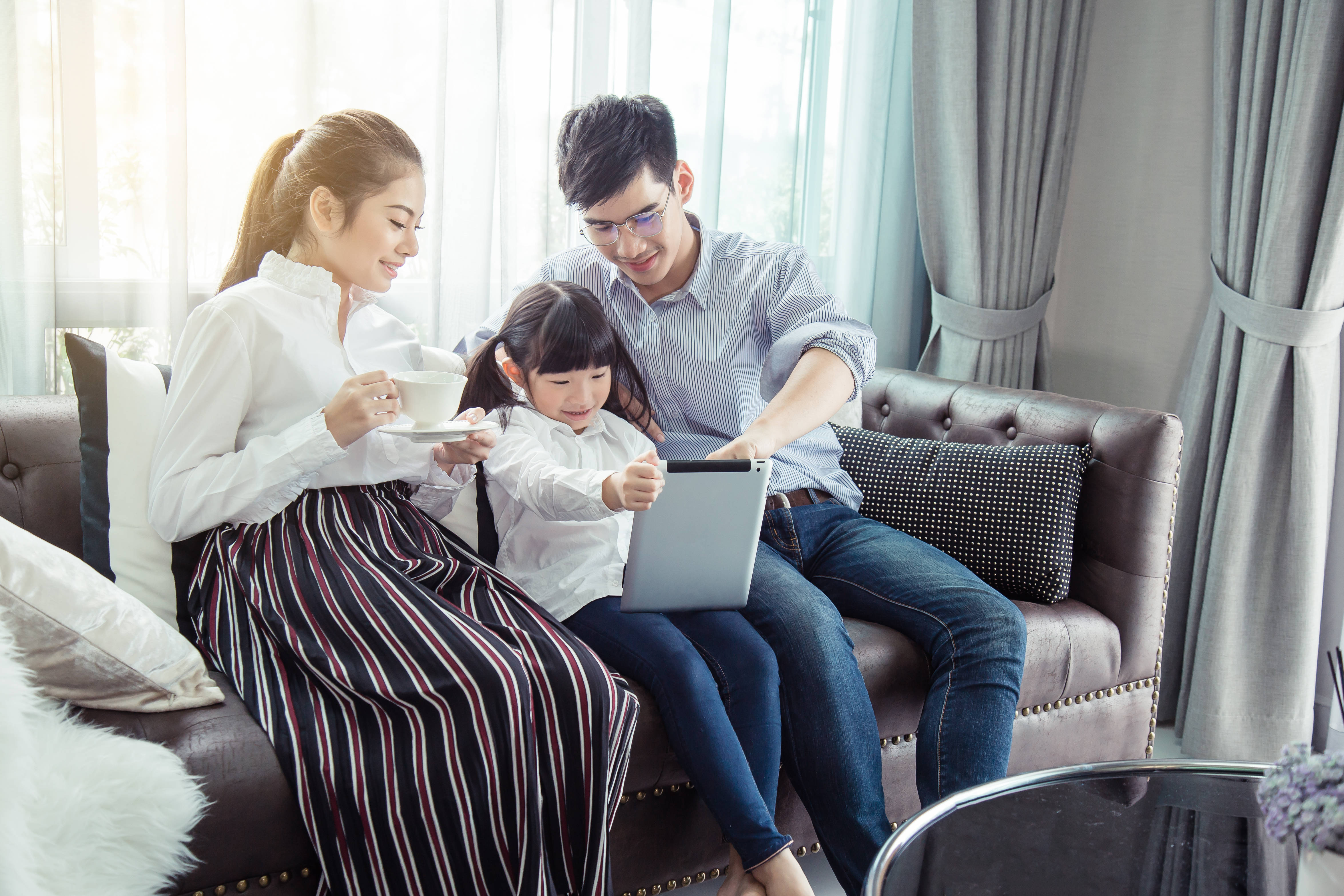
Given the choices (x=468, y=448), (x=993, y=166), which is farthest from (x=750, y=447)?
(x=993, y=166)

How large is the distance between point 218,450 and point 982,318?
193 cm

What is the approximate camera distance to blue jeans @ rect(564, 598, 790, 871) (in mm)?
1270

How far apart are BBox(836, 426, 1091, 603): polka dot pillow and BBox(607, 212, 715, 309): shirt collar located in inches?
19.6

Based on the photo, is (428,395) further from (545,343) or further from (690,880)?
(690,880)

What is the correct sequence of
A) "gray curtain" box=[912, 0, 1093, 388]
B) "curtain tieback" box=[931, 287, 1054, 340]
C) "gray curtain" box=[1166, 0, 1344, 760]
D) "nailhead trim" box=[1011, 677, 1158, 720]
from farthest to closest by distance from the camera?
"curtain tieback" box=[931, 287, 1054, 340]
"gray curtain" box=[912, 0, 1093, 388]
"gray curtain" box=[1166, 0, 1344, 760]
"nailhead trim" box=[1011, 677, 1158, 720]

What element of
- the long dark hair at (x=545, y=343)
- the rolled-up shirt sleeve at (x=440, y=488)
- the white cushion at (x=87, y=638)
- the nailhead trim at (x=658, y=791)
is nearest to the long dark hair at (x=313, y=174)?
the long dark hair at (x=545, y=343)

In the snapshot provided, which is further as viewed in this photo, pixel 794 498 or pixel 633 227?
pixel 794 498

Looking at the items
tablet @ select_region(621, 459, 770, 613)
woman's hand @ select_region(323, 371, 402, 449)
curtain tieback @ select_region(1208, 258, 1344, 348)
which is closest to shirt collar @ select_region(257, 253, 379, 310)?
woman's hand @ select_region(323, 371, 402, 449)

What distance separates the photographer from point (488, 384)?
163 cm

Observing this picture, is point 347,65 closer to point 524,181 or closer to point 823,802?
point 524,181

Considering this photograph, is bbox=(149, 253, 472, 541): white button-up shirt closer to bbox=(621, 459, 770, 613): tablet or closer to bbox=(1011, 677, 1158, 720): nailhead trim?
bbox=(621, 459, 770, 613): tablet

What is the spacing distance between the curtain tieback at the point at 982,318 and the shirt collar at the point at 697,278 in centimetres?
100

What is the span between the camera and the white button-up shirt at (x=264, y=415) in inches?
50.3

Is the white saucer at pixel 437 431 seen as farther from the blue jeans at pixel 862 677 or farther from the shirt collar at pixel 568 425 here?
the blue jeans at pixel 862 677
